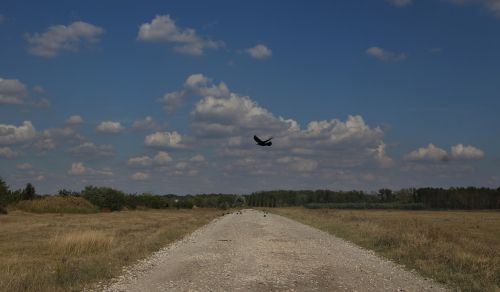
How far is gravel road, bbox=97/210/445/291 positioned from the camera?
13359mm

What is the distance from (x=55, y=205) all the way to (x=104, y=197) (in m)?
20.8

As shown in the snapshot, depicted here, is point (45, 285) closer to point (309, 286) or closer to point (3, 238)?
point (309, 286)

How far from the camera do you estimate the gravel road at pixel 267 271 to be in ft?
43.8

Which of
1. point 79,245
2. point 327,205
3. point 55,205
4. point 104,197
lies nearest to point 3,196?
point 55,205

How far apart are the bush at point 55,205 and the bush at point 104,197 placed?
1167 cm

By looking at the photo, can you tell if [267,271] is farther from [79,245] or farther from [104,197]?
[104,197]

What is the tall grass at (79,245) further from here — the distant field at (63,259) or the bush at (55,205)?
the bush at (55,205)

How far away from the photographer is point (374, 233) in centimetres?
2862

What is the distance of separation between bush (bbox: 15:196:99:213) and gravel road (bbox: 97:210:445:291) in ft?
178

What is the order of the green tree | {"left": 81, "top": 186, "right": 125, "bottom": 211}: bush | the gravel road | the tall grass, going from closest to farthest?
1. the gravel road
2. the tall grass
3. the green tree
4. {"left": 81, "top": 186, "right": 125, "bottom": 211}: bush

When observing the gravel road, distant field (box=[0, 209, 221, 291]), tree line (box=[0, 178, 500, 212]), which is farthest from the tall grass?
tree line (box=[0, 178, 500, 212])

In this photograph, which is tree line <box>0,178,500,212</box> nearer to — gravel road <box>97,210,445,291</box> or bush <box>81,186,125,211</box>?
bush <box>81,186,125,211</box>

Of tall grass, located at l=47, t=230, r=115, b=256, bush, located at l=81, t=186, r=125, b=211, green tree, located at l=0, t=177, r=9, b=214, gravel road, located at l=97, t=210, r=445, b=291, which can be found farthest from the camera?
bush, located at l=81, t=186, r=125, b=211

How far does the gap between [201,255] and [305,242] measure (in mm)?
7323
